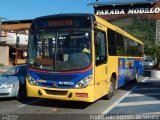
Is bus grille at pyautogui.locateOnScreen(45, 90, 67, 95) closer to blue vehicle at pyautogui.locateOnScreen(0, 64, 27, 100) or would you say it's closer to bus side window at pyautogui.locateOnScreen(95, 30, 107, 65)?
bus side window at pyautogui.locateOnScreen(95, 30, 107, 65)

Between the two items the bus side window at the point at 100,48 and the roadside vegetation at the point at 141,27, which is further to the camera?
the roadside vegetation at the point at 141,27

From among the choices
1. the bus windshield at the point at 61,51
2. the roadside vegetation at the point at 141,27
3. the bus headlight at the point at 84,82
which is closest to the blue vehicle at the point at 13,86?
the bus windshield at the point at 61,51

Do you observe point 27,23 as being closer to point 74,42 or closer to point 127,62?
point 127,62

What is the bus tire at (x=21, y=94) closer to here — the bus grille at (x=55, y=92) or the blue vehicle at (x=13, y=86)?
the blue vehicle at (x=13, y=86)

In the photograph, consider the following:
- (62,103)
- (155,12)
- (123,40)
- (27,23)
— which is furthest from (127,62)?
(27,23)

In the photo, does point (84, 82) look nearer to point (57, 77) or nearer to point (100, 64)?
point (57, 77)

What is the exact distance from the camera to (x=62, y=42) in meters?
11.2

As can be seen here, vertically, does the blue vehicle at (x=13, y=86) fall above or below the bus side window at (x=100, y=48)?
below

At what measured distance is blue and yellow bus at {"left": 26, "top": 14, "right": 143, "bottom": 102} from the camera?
10.8m

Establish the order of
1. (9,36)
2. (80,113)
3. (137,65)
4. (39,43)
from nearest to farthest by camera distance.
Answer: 1. (80,113)
2. (39,43)
3. (137,65)
4. (9,36)

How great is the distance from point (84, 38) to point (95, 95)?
1812 millimetres

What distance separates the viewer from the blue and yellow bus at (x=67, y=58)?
10844 millimetres

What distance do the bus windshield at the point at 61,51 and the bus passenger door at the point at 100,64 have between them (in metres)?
0.42

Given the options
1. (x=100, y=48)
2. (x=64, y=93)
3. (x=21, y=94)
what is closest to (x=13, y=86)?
(x=21, y=94)
